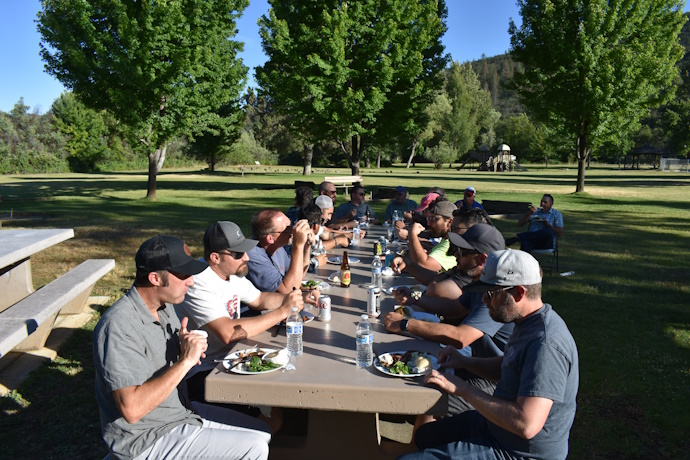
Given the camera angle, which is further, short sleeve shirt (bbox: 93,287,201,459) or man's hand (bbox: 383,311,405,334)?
man's hand (bbox: 383,311,405,334)

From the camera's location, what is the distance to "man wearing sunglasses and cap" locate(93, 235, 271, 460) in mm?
2527

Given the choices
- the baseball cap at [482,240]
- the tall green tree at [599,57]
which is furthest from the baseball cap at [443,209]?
the tall green tree at [599,57]

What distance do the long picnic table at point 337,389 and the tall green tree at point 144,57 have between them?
58.2 feet

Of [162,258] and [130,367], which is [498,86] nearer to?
Answer: [162,258]

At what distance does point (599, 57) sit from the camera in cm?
2281

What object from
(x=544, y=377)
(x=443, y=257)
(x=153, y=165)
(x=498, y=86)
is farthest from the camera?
(x=498, y=86)

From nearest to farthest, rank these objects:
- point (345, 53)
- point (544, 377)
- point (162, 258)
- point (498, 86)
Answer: point (544, 377), point (162, 258), point (345, 53), point (498, 86)

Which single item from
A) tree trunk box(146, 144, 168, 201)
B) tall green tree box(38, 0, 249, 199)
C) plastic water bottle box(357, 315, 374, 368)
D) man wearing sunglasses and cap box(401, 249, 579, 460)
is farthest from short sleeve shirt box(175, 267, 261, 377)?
tree trunk box(146, 144, 168, 201)

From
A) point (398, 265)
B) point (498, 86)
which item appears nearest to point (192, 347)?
point (398, 265)

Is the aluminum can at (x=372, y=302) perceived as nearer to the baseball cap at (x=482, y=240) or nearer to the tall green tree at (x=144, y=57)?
the baseball cap at (x=482, y=240)

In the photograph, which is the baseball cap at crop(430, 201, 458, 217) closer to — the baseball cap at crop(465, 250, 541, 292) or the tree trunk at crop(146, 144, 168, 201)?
the baseball cap at crop(465, 250, 541, 292)

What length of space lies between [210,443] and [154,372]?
50 cm

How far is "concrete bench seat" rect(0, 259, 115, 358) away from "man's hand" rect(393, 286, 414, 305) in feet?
9.93

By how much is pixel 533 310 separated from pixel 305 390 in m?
1.24
